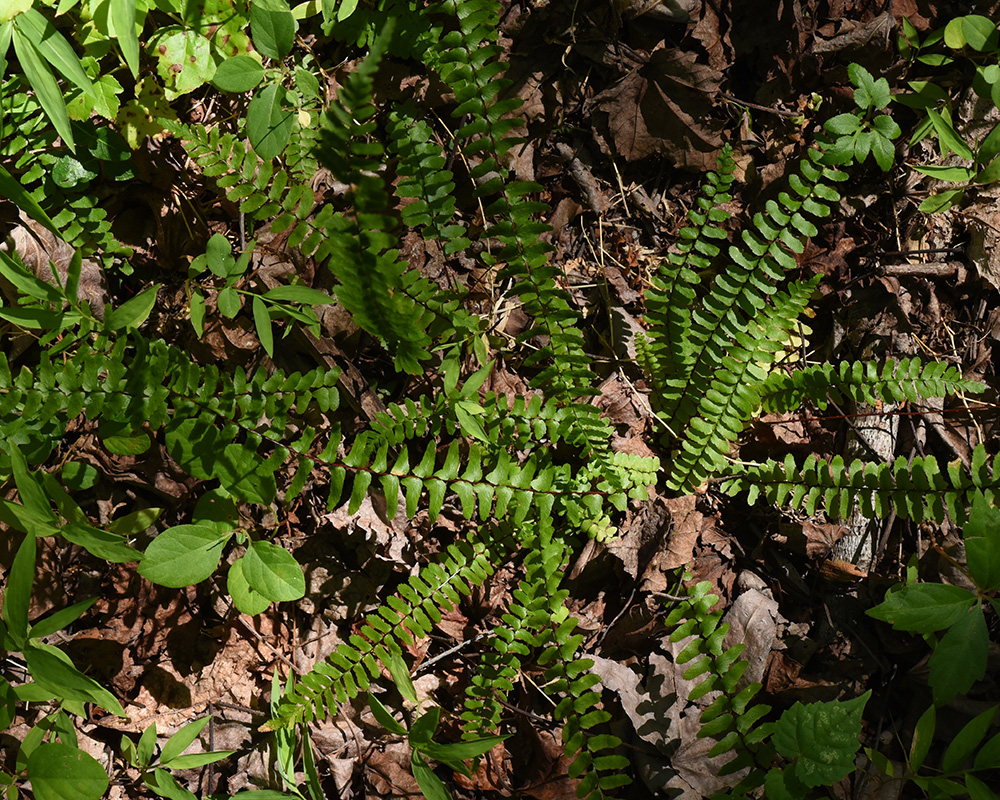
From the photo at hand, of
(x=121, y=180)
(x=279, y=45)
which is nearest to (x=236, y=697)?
(x=121, y=180)

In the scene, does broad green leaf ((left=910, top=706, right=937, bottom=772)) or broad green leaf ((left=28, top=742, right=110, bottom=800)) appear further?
broad green leaf ((left=910, top=706, right=937, bottom=772))

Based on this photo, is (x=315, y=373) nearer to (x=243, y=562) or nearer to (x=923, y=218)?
(x=243, y=562)

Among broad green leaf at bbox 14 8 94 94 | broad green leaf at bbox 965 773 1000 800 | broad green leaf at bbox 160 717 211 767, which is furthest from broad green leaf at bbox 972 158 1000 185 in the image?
broad green leaf at bbox 160 717 211 767

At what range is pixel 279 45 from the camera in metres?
2.25

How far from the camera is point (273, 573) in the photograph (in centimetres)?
210

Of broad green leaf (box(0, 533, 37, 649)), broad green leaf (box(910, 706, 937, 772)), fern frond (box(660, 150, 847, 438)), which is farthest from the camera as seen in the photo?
fern frond (box(660, 150, 847, 438))

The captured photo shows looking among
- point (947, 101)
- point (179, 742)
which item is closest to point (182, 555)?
point (179, 742)

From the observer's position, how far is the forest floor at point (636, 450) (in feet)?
9.13

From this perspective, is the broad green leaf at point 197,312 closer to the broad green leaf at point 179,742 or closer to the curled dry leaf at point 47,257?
the curled dry leaf at point 47,257

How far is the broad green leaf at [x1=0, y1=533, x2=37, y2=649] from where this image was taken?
1.64 meters

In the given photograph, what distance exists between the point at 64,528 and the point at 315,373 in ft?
2.87

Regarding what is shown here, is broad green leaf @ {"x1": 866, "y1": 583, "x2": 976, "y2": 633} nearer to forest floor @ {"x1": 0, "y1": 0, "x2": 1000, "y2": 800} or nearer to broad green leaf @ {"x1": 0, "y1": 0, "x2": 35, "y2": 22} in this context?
forest floor @ {"x1": 0, "y1": 0, "x2": 1000, "y2": 800}

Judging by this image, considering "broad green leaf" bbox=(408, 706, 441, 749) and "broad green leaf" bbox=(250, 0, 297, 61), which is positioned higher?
"broad green leaf" bbox=(250, 0, 297, 61)

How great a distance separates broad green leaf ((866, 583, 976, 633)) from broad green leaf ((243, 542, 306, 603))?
1.64 meters
